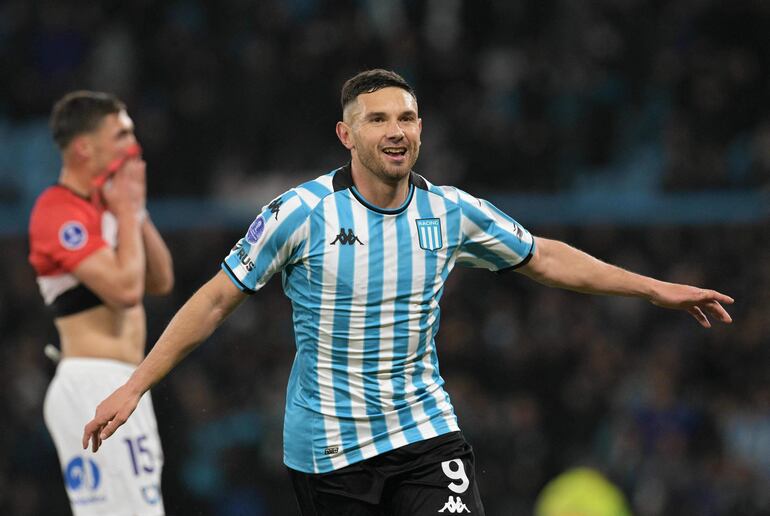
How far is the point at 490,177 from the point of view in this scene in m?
12.3

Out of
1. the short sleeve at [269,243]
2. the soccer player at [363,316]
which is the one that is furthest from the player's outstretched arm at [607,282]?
the short sleeve at [269,243]

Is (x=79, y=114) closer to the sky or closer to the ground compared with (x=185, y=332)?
closer to the sky

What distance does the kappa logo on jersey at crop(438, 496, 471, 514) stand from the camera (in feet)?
14.3

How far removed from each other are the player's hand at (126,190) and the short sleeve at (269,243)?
1589 millimetres

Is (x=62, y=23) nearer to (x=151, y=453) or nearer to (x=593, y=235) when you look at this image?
(x=593, y=235)

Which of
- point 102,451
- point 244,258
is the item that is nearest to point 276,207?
point 244,258

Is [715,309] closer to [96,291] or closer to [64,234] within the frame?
[96,291]

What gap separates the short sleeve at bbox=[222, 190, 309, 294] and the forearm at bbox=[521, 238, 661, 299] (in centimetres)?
94

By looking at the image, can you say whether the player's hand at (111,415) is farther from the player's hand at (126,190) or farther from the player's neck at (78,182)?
the player's neck at (78,182)

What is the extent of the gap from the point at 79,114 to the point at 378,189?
6.96 feet

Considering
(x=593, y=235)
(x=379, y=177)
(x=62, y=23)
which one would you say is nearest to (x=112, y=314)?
(x=379, y=177)

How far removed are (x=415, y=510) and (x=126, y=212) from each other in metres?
2.23

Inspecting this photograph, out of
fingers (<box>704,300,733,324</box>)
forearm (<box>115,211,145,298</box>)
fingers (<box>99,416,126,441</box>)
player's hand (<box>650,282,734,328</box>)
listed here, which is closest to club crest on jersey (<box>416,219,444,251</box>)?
player's hand (<box>650,282,734,328</box>)

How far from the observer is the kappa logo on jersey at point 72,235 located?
5719mm
